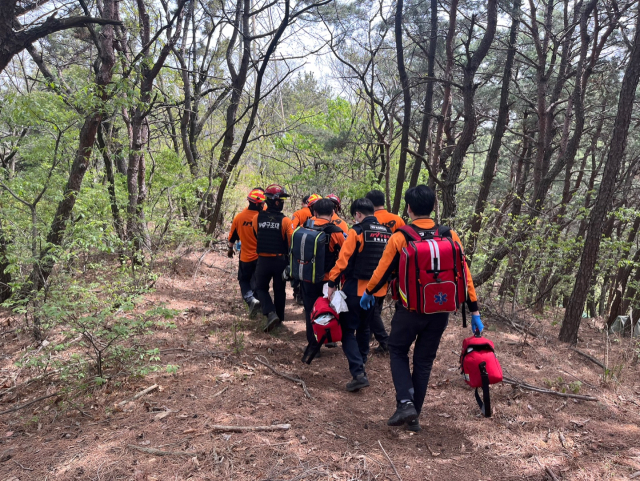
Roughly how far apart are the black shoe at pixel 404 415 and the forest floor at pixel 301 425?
0.15m

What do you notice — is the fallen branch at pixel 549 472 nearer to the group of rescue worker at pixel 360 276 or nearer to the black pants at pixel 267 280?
the group of rescue worker at pixel 360 276

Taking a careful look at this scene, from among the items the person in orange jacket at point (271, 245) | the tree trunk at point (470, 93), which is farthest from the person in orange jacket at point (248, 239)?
the tree trunk at point (470, 93)

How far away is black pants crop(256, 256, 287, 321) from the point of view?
600 cm

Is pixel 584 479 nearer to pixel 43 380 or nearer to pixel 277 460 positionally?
pixel 277 460

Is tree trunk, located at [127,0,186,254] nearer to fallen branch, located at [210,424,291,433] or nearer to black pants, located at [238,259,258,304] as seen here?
black pants, located at [238,259,258,304]

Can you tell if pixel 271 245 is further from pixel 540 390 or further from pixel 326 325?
pixel 540 390

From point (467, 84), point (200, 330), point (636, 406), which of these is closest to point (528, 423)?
point (636, 406)

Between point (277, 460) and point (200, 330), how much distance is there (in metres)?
3.48

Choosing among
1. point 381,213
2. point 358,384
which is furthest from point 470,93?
point 358,384

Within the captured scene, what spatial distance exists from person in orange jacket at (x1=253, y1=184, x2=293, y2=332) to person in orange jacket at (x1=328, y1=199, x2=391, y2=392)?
5.21ft

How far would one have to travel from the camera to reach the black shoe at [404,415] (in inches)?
136

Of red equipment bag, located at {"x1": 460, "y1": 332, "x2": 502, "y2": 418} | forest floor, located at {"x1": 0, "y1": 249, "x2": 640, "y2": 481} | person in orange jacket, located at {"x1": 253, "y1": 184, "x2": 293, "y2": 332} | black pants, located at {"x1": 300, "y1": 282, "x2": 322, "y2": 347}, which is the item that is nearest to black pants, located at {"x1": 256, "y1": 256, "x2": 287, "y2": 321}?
person in orange jacket, located at {"x1": 253, "y1": 184, "x2": 293, "y2": 332}

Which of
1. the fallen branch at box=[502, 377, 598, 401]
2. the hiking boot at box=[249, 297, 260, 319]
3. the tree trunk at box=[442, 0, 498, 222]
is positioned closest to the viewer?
the fallen branch at box=[502, 377, 598, 401]

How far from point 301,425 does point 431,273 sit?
1.76m
